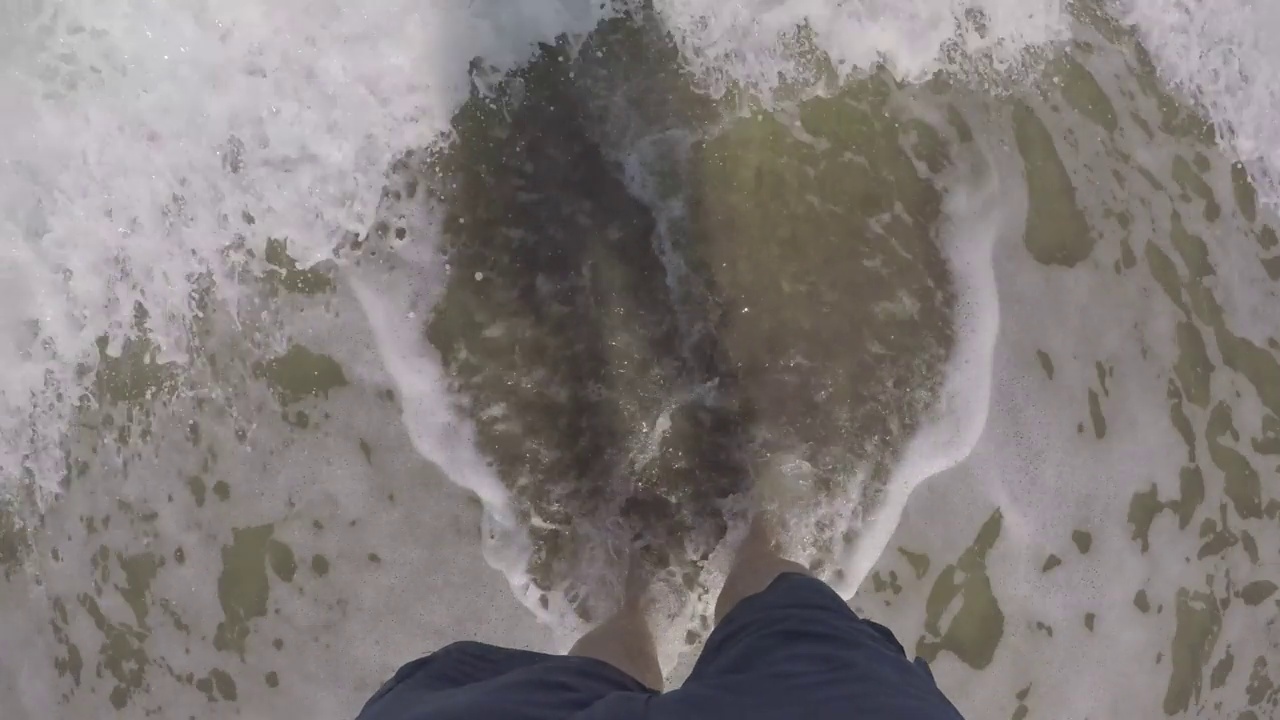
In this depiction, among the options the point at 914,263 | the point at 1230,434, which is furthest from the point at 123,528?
the point at 1230,434

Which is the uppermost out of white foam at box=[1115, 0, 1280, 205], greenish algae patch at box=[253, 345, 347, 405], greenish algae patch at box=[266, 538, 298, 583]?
white foam at box=[1115, 0, 1280, 205]

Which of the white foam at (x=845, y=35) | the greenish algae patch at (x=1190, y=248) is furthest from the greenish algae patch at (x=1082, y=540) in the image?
the white foam at (x=845, y=35)

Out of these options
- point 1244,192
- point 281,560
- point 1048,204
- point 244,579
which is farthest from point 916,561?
point 244,579

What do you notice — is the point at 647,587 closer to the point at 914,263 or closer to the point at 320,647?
the point at 320,647

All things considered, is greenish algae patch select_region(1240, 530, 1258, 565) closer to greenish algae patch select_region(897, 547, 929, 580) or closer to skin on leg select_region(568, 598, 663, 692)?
greenish algae patch select_region(897, 547, 929, 580)

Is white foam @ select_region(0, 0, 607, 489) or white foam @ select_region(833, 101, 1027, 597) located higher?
white foam @ select_region(833, 101, 1027, 597)

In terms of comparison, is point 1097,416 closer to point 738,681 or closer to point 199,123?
point 738,681

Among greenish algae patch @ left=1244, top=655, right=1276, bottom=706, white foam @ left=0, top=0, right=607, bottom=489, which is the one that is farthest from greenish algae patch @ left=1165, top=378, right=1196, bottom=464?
white foam @ left=0, top=0, right=607, bottom=489
